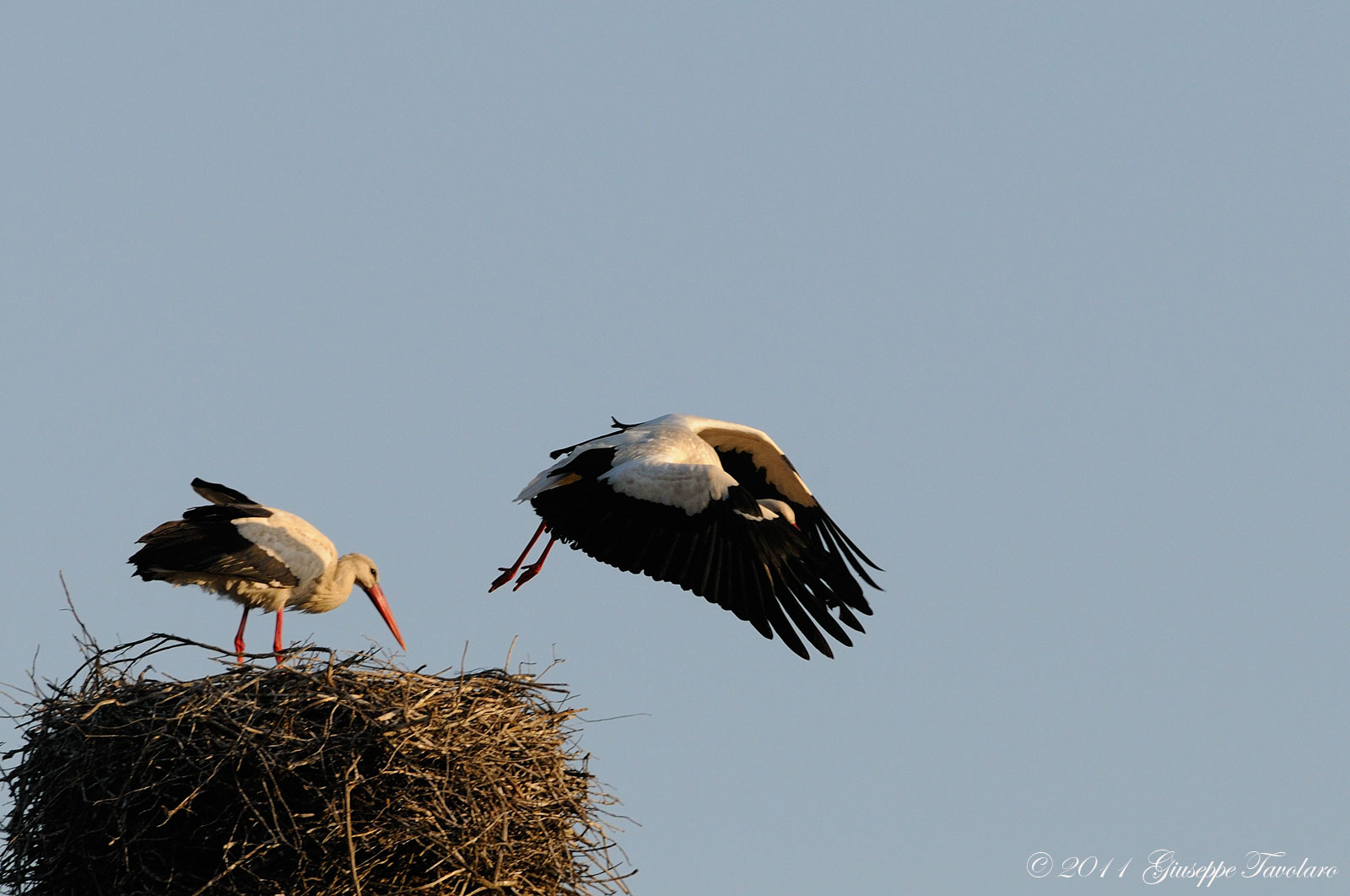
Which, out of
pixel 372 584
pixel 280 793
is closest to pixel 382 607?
pixel 372 584

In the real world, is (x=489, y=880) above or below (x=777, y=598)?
below

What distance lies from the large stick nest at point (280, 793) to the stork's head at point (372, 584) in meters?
3.36

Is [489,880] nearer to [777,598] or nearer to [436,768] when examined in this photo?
[436,768]

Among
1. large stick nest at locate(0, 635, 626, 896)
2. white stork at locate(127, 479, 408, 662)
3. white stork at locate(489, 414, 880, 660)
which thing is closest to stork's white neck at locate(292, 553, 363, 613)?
white stork at locate(127, 479, 408, 662)

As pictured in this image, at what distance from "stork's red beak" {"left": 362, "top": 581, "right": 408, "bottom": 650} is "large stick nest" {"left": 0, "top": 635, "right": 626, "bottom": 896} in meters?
3.65

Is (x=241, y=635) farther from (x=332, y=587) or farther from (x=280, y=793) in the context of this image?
(x=280, y=793)

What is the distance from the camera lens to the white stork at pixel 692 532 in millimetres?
10234

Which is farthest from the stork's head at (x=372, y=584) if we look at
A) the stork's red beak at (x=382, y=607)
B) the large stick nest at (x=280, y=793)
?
the large stick nest at (x=280, y=793)

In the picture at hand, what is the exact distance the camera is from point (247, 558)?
11102mm

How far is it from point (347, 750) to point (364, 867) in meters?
0.52

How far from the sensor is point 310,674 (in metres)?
8.58

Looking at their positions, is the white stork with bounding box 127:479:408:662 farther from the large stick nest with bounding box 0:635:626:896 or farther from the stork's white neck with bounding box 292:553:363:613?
the large stick nest with bounding box 0:635:626:896

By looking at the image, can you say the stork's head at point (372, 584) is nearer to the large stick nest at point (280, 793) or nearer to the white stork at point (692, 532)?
the white stork at point (692, 532)

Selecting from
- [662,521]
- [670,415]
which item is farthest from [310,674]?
[670,415]
